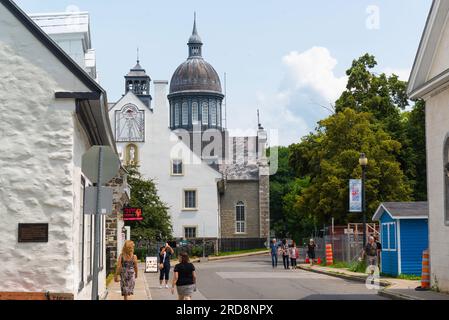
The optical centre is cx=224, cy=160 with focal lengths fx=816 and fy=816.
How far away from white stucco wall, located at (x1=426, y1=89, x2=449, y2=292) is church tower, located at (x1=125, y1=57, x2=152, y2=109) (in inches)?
2525

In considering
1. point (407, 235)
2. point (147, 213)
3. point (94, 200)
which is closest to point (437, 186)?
point (407, 235)

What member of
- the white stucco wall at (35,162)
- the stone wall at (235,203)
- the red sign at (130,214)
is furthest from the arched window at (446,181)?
the stone wall at (235,203)

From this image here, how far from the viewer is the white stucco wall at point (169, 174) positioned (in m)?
67.6

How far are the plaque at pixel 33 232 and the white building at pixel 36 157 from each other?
0.02 m

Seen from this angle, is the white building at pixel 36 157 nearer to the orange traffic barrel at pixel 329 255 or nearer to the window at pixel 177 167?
the orange traffic barrel at pixel 329 255

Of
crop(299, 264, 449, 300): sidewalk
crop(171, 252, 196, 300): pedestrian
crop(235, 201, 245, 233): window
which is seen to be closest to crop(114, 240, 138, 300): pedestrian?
crop(171, 252, 196, 300): pedestrian

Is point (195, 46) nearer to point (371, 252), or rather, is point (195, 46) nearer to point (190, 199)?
point (190, 199)

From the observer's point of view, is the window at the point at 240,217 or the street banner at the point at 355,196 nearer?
the street banner at the point at 355,196

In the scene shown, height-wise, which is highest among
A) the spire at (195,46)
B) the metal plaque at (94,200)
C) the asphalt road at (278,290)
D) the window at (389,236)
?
the spire at (195,46)

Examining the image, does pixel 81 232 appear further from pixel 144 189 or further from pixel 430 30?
pixel 144 189

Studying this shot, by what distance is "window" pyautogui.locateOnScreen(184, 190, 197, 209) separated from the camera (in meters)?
68.7

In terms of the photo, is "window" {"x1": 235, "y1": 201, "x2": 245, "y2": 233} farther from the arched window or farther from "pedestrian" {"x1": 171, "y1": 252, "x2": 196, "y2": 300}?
"pedestrian" {"x1": 171, "y1": 252, "x2": 196, "y2": 300}

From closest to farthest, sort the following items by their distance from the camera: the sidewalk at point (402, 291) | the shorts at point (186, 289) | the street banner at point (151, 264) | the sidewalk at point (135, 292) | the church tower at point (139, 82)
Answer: the shorts at point (186, 289), the sidewalk at point (402, 291), the sidewalk at point (135, 292), the street banner at point (151, 264), the church tower at point (139, 82)
